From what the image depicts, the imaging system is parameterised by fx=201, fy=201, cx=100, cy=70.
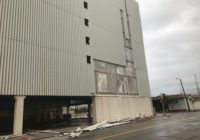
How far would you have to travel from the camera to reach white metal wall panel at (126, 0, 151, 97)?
35031 millimetres

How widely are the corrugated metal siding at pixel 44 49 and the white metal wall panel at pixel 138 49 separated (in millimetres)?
11917

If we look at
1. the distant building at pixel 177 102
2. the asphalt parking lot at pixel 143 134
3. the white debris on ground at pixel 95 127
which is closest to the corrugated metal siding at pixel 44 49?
the white debris on ground at pixel 95 127

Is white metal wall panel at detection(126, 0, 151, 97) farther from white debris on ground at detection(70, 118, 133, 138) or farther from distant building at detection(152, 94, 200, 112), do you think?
distant building at detection(152, 94, 200, 112)

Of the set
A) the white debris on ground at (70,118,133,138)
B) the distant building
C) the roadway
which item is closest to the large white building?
the white debris on ground at (70,118,133,138)

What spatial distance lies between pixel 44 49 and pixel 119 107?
13.6 m

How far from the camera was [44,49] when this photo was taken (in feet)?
69.4

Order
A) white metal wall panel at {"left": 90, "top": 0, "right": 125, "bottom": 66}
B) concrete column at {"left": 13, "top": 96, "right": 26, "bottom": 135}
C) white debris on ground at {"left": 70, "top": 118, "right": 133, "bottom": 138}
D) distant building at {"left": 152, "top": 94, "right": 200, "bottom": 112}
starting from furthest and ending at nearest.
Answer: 1. distant building at {"left": 152, "top": 94, "right": 200, "bottom": 112}
2. white metal wall panel at {"left": 90, "top": 0, "right": 125, "bottom": 66}
3. concrete column at {"left": 13, "top": 96, "right": 26, "bottom": 135}
4. white debris on ground at {"left": 70, "top": 118, "right": 133, "bottom": 138}

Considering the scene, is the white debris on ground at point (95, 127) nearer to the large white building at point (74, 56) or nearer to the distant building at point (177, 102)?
the large white building at point (74, 56)

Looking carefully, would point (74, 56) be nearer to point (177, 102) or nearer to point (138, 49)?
point (138, 49)

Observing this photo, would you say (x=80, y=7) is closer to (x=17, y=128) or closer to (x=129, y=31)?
(x=129, y=31)

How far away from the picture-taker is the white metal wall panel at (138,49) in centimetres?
3503

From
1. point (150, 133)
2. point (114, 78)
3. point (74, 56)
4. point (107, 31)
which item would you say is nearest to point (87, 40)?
point (74, 56)

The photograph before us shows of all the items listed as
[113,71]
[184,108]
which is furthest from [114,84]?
[184,108]

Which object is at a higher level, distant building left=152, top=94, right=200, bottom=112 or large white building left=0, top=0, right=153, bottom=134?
large white building left=0, top=0, right=153, bottom=134
